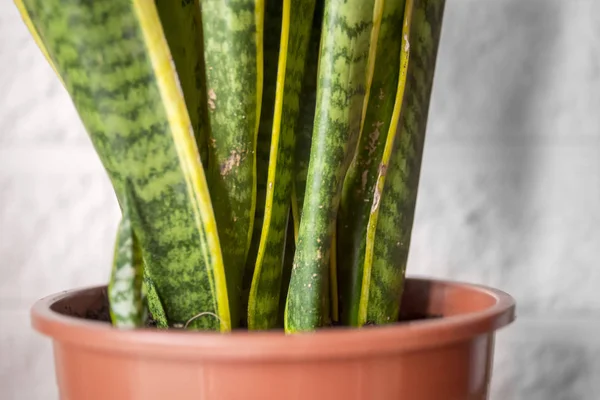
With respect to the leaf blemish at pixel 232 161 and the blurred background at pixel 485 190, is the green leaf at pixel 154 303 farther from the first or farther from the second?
the blurred background at pixel 485 190

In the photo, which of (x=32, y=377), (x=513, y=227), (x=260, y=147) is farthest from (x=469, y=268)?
(x=32, y=377)

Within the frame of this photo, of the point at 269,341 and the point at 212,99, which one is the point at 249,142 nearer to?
the point at 212,99

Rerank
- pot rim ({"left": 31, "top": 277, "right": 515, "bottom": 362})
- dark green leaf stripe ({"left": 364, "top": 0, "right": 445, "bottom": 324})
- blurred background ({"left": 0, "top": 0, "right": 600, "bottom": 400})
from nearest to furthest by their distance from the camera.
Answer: pot rim ({"left": 31, "top": 277, "right": 515, "bottom": 362})
dark green leaf stripe ({"left": 364, "top": 0, "right": 445, "bottom": 324})
blurred background ({"left": 0, "top": 0, "right": 600, "bottom": 400})

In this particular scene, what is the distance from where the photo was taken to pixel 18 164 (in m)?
0.67

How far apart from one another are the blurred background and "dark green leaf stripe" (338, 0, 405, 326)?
0.82 ft

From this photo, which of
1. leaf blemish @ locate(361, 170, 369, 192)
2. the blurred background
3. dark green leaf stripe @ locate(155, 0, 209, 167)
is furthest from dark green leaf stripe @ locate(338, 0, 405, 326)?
the blurred background

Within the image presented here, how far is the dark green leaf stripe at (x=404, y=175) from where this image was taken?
0.38 meters

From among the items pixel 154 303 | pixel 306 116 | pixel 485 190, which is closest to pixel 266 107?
pixel 306 116

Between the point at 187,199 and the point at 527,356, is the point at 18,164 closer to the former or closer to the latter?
the point at 187,199

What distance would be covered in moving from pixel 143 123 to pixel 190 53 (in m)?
0.08

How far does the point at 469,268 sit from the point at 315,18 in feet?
1.22

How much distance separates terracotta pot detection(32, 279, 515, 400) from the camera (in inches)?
11.1

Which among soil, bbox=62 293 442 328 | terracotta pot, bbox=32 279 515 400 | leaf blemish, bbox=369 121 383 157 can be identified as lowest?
soil, bbox=62 293 442 328

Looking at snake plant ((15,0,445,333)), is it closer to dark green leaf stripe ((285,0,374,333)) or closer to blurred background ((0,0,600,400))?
dark green leaf stripe ((285,0,374,333))
